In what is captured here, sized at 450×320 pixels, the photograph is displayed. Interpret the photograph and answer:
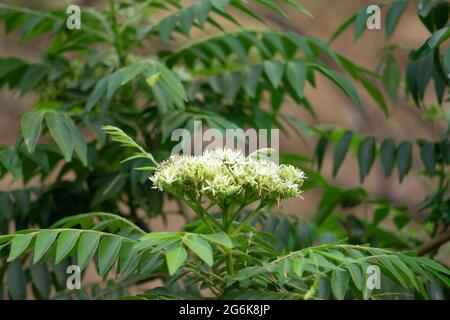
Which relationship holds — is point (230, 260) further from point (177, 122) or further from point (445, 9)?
point (445, 9)

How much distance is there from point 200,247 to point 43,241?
286mm

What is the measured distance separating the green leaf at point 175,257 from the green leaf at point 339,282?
26 centimetres

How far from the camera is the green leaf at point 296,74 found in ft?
6.11

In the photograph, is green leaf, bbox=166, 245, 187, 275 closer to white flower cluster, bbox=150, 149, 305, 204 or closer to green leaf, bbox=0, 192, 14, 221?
white flower cluster, bbox=150, 149, 305, 204

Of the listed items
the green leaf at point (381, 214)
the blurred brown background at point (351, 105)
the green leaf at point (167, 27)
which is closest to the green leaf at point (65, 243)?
the green leaf at point (167, 27)

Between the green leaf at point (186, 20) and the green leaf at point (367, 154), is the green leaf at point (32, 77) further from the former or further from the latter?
the green leaf at point (367, 154)

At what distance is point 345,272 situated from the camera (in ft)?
4.25

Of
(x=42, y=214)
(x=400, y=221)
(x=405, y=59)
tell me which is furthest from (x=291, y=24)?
(x=42, y=214)

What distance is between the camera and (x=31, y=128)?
5.38 ft

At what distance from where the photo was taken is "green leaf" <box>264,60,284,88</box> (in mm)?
1886

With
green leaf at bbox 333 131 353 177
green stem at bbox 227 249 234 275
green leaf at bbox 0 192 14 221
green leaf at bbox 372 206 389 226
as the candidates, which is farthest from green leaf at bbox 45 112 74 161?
green leaf at bbox 372 206 389 226

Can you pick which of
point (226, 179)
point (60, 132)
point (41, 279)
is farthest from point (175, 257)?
point (41, 279)

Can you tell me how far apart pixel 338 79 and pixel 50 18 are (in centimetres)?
74
